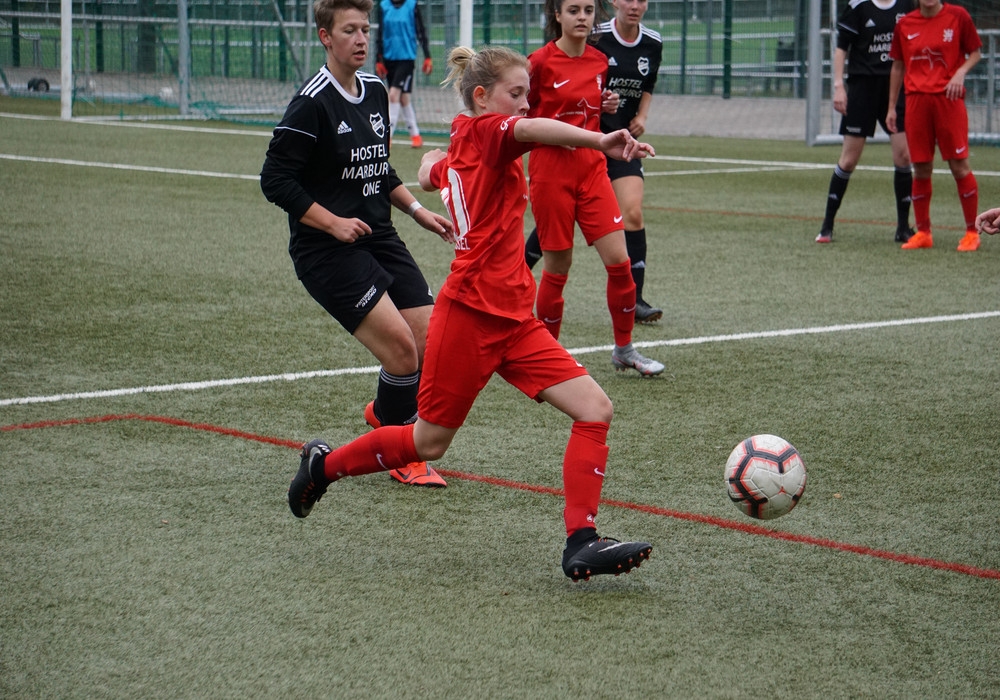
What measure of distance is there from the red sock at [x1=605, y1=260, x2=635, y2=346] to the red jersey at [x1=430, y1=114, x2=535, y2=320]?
2.53m

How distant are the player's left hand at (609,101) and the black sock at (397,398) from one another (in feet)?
7.90

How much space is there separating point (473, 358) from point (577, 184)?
2.78 meters

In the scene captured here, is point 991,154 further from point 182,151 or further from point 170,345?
point 170,345

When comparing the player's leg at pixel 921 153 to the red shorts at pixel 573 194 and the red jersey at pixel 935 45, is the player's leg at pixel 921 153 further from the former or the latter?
the red shorts at pixel 573 194

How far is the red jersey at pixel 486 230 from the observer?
153 inches

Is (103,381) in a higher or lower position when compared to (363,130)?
lower

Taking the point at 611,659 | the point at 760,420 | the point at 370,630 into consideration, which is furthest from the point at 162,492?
the point at 760,420

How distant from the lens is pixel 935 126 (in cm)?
1049

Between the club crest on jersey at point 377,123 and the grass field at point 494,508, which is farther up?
the club crest on jersey at point 377,123

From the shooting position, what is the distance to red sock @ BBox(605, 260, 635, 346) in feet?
21.3

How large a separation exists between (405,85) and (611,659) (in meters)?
16.6

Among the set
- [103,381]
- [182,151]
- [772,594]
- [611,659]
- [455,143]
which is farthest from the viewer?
[182,151]

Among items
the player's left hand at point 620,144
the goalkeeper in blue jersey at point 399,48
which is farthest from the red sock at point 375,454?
the goalkeeper in blue jersey at point 399,48

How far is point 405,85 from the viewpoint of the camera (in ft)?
62.9
